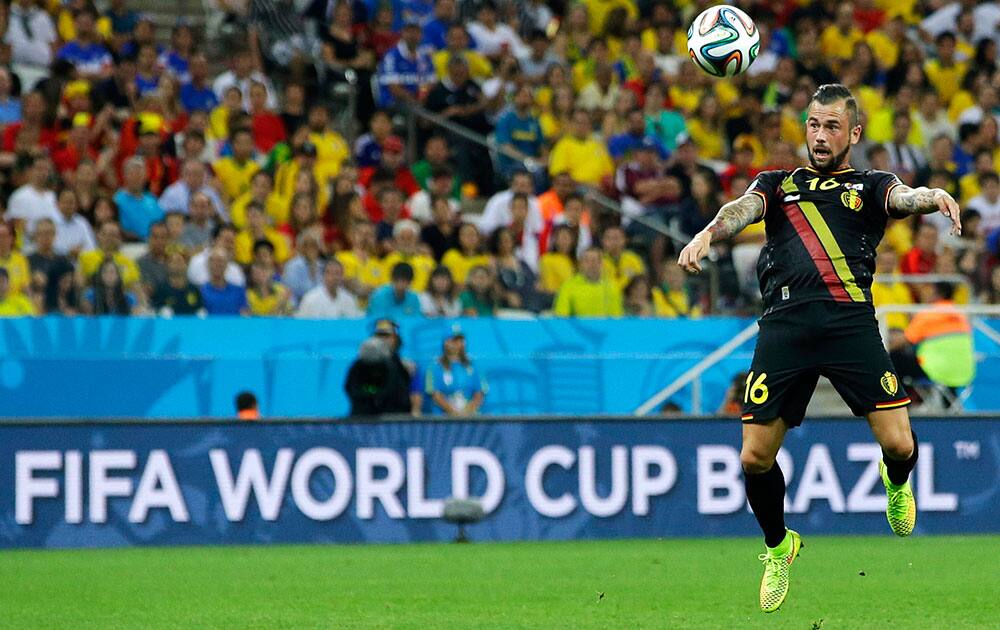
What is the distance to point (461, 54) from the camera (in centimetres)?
1861

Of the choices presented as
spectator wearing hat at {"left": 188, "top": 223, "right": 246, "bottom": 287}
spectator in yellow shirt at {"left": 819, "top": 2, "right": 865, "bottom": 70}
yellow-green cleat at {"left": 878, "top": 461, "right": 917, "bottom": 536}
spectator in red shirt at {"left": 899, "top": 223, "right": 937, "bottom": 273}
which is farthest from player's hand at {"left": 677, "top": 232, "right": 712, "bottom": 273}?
spectator in yellow shirt at {"left": 819, "top": 2, "right": 865, "bottom": 70}

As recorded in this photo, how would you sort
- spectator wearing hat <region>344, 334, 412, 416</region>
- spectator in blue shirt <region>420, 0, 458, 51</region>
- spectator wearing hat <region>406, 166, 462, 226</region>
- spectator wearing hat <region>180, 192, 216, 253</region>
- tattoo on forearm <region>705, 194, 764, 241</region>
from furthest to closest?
spectator in blue shirt <region>420, 0, 458, 51</region> < spectator wearing hat <region>406, 166, 462, 226</region> < spectator wearing hat <region>180, 192, 216, 253</region> < spectator wearing hat <region>344, 334, 412, 416</region> < tattoo on forearm <region>705, 194, 764, 241</region>

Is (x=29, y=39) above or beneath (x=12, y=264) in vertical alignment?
above

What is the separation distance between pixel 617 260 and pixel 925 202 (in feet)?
30.3

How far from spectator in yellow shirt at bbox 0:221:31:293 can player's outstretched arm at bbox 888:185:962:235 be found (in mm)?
8739

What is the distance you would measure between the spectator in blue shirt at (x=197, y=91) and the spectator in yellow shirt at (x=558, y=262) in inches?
150

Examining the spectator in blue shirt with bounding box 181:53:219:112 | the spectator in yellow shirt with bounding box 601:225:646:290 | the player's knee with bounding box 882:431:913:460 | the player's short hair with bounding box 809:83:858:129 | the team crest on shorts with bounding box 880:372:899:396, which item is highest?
the spectator in blue shirt with bounding box 181:53:219:112

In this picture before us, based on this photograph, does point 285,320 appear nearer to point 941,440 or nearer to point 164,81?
point 164,81

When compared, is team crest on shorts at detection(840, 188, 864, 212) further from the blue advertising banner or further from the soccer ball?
the blue advertising banner

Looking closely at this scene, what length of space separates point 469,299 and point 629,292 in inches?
60.5

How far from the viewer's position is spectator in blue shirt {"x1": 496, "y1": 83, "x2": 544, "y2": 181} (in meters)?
18.0

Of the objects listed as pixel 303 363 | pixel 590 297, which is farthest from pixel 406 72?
pixel 303 363

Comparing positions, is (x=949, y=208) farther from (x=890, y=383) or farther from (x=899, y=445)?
(x=899, y=445)

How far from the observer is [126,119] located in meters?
16.3
